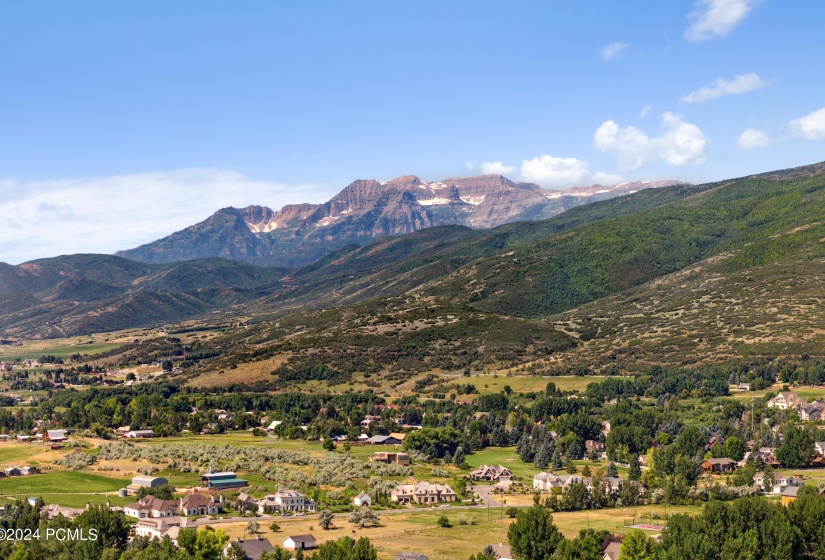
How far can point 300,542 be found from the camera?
3278 inches

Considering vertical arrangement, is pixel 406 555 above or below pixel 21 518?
below

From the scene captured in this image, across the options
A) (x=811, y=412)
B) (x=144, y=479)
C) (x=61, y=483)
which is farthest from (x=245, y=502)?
(x=811, y=412)

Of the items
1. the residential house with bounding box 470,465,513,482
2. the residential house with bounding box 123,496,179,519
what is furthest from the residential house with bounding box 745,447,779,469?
the residential house with bounding box 123,496,179,519

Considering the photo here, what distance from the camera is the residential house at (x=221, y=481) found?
10866 centimetres

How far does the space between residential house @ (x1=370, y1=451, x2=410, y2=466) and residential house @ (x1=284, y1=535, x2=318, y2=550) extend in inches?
1761

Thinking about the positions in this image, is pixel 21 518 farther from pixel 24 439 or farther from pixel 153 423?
pixel 153 423

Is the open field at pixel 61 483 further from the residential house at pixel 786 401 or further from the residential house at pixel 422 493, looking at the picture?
the residential house at pixel 786 401

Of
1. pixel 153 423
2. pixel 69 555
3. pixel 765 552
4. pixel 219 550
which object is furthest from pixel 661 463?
pixel 153 423

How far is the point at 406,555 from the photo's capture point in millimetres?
79125

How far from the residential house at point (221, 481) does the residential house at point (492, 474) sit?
28.1m

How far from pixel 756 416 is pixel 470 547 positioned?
249 ft

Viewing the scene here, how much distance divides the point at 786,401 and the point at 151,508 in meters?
101

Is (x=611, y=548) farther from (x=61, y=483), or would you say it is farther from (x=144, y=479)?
(x=61, y=483)

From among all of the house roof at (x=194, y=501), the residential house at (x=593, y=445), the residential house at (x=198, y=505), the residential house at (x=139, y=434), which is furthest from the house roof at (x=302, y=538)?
the residential house at (x=139, y=434)
